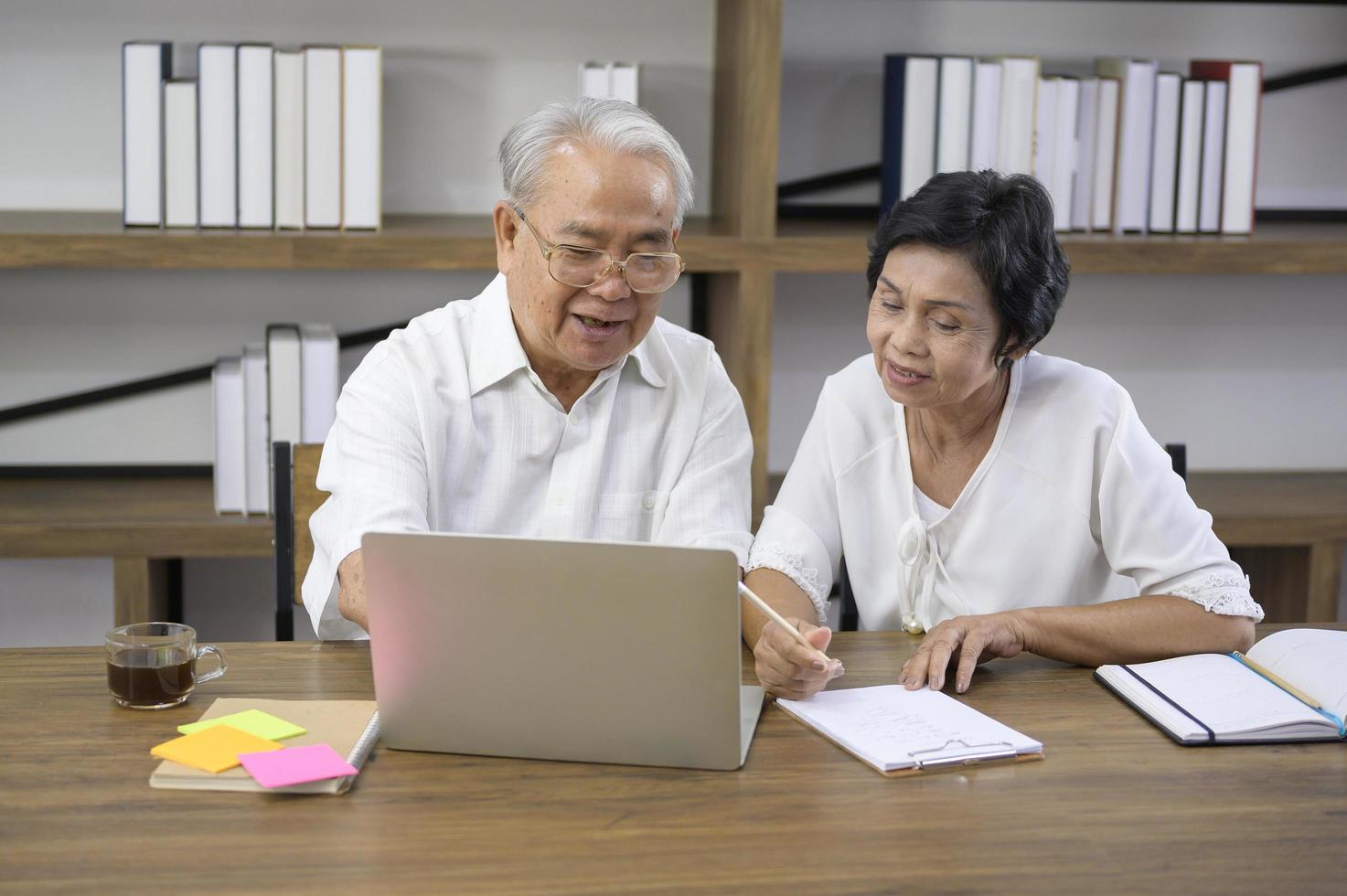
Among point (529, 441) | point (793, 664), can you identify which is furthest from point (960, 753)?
point (529, 441)

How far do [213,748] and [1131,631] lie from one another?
1.02 m

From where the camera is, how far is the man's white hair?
1.65 metres

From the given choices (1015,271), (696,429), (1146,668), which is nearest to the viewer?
(1146,668)

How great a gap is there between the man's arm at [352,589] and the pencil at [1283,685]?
1002 millimetres

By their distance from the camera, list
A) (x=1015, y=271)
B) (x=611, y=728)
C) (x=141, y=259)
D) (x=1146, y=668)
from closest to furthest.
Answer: (x=611, y=728) → (x=1146, y=668) → (x=1015, y=271) → (x=141, y=259)

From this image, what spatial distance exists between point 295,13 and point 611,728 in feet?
6.11

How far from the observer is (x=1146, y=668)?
1576 millimetres

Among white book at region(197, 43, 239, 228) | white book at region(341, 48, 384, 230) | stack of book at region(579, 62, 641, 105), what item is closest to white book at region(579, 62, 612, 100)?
stack of book at region(579, 62, 641, 105)

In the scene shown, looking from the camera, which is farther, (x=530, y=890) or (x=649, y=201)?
(x=649, y=201)

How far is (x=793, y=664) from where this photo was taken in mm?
1439

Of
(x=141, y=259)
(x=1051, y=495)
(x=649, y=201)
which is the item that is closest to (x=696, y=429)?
(x=649, y=201)

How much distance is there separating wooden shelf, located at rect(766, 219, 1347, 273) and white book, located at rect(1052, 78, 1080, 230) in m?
0.07

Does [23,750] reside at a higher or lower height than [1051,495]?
lower

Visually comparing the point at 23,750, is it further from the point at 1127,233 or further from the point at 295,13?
the point at 1127,233
